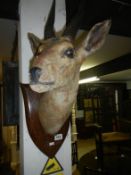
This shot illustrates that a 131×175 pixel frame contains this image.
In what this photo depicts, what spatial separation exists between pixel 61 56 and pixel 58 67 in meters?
0.05

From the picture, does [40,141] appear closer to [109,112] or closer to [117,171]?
[117,171]

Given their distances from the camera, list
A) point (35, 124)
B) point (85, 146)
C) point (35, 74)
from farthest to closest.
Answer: point (85, 146)
point (35, 124)
point (35, 74)

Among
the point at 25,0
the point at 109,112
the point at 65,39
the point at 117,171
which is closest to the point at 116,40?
the point at 25,0

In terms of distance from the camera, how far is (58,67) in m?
0.81

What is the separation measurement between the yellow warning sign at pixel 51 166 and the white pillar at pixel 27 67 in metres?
0.02

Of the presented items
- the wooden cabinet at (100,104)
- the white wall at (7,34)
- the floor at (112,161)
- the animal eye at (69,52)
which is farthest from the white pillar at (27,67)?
the wooden cabinet at (100,104)

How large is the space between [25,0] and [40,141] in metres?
0.84

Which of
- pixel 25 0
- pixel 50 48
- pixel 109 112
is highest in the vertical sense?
pixel 25 0

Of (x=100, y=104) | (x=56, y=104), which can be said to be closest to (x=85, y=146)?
(x=100, y=104)

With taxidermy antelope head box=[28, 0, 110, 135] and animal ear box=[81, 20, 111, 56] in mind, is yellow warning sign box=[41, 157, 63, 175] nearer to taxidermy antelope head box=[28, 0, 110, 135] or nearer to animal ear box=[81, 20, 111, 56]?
taxidermy antelope head box=[28, 0, 110, 135]

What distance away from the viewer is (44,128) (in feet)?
3.42

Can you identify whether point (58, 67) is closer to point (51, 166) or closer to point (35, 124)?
point (35, 124)

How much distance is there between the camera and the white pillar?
3.68ft

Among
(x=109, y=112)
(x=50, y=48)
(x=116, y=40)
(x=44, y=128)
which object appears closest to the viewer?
(x=50, y=48)
